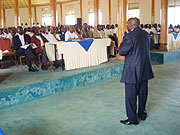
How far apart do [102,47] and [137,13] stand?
10839mm

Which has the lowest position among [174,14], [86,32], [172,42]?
[172,42]

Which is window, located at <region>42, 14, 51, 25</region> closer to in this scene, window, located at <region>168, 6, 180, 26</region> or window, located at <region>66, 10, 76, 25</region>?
window, located at <region>66, 10, 76, 25</region>

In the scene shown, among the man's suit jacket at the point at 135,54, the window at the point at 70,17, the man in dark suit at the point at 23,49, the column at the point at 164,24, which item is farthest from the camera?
the window at the point at 70,17

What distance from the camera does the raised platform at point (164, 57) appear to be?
23.2 feet

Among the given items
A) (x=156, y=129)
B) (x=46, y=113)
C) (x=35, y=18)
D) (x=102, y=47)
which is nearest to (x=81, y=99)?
(x=46, y=113)

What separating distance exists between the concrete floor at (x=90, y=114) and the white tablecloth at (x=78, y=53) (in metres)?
0.87

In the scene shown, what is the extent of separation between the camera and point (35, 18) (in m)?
→ 21.6

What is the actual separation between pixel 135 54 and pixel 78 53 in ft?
8.85

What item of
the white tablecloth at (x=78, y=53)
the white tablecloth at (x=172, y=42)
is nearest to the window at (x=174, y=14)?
the white tablecloth at (x=172, y=42)

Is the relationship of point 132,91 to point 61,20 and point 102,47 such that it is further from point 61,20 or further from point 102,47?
point 61,20

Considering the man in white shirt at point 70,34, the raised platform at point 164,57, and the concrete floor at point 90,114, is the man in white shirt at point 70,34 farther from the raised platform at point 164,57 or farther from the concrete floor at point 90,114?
the raised platform at point 164,57

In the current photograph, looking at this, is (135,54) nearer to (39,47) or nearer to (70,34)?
(39,47)

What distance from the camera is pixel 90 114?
298 cm

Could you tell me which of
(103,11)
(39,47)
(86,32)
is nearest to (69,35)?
(39,47)
